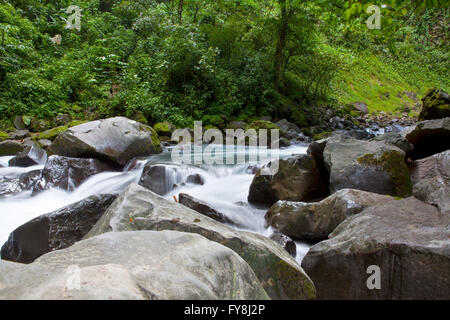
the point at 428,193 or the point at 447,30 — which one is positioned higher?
the point at 447,30

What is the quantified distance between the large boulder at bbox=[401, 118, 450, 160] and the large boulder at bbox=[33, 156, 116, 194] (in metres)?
6.31

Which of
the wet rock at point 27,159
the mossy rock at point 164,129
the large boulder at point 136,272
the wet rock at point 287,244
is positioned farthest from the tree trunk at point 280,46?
the large boulder at point 136,272

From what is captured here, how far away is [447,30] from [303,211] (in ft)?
113

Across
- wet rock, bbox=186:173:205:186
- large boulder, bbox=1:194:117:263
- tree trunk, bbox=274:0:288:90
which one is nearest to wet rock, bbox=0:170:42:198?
large boulder, bbox=1:194:117:263

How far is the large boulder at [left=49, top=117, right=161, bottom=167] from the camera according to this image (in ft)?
20.8

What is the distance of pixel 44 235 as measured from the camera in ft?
10.8

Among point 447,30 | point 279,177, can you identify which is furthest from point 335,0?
point 447,30

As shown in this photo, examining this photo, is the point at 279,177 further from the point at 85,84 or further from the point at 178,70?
the point at 85,84

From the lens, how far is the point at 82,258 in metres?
1.26

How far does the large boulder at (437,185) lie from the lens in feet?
8.55

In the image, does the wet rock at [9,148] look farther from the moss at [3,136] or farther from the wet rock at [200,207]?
the wet rock at [200,207]

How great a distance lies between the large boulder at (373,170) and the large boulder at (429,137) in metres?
1.10

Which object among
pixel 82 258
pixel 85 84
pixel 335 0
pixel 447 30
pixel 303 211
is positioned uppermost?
pixel 447 30

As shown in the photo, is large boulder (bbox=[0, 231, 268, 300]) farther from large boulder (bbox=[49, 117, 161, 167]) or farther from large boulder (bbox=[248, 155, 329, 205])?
large boulder (bbox=[49, 117, 161, 167])
